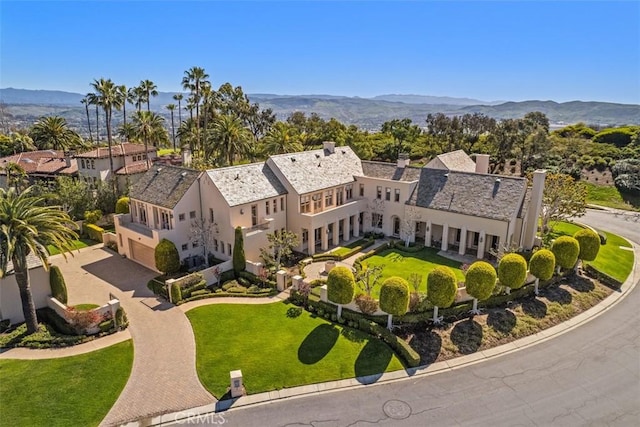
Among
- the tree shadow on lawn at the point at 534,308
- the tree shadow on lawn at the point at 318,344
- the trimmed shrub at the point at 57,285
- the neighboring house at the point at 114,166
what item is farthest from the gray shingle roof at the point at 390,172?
the trimmed shrub at the point at 57,285

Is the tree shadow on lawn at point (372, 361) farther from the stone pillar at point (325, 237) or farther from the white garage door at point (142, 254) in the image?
the white garage door at point (142, 254)

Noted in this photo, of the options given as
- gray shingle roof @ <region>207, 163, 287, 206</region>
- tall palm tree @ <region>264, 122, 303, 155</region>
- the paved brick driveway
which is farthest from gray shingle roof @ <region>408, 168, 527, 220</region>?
the paved brick driveway

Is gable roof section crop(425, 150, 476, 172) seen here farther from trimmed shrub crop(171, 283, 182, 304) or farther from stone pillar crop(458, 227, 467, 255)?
trimmed shrub crop(171, 283, 182, 304)

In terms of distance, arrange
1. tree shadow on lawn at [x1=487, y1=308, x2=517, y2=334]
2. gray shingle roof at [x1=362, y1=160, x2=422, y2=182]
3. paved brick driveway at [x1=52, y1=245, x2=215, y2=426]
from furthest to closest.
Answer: gray shingle roof at [x1=362, y1=160, x2=422, y2=182] < tree shadow on lawn at [x1=487, y1=308, x2=517, y2=334] < paved brick driveway at [x1=52, y1=245, x2=215, y2=426]

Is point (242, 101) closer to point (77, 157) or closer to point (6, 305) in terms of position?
point (77, 157)

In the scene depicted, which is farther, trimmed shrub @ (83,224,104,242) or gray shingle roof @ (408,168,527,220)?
trimmed shrub @ (83,224,104,242)

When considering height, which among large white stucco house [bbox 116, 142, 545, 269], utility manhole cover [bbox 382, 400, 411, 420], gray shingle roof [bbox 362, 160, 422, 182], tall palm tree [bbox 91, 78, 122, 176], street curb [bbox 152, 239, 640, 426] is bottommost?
utility manhole cover [bbox 382, 400, 411, 420]

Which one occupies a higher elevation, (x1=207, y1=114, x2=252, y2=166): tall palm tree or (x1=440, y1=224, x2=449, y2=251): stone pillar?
(x1=207, y1=114, x2=252, y2=166): tall palm tree
